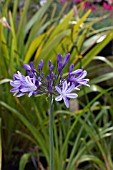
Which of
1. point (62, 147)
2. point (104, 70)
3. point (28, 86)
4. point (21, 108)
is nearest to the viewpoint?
point (28, 86)

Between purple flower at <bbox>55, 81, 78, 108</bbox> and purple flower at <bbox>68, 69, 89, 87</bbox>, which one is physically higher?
purple flower at <bbox>68, 69, 89, 87</bbox>

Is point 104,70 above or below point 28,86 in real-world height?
above

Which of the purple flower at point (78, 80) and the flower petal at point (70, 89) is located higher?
the purple flower at point (78, 80)

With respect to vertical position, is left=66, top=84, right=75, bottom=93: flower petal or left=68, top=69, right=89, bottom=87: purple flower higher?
left=68, top=69, right=89, bottom=87: purple flower

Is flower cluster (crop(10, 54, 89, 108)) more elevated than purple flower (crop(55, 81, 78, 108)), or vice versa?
flower cluster (crop(10, 54, 89, 108))

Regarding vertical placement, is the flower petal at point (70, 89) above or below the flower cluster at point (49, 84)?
below

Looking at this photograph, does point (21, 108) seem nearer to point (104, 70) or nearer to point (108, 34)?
point (108, 34)

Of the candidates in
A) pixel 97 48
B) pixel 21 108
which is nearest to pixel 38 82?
pixel 21 108

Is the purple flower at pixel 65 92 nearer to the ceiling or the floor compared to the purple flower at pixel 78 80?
nearer to the floor

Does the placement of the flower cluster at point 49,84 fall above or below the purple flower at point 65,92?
above

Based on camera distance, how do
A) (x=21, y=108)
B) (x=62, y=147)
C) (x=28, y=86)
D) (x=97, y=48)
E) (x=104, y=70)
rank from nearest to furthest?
(x=28, y=86), (x=62, y=147), (x=21, y=108), (x=97, y=48), (x=104, y=70)

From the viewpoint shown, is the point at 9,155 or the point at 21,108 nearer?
the point at 21,108
